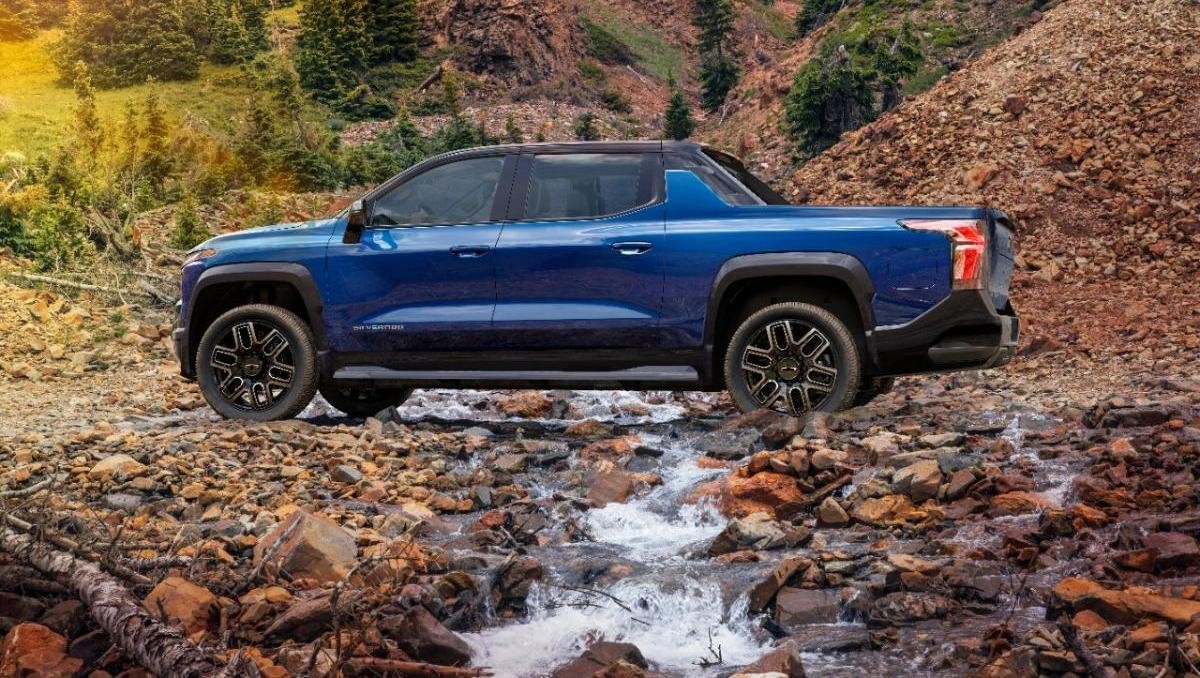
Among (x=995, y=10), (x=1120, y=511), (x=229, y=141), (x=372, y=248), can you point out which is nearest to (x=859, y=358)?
(x=1120, y=511)

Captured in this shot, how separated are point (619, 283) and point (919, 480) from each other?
2277 millimetres

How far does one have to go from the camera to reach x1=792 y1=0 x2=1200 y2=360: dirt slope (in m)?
13.5

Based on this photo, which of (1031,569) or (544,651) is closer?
(544,651)

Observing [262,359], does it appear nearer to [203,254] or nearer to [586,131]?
[203,254]

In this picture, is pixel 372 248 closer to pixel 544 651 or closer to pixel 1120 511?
pixel 544 651

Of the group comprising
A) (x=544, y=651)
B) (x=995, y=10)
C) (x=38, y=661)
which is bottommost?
(x=544, y=651)

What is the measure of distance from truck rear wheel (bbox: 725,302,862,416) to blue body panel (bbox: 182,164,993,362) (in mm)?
297

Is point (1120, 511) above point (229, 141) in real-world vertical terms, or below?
below

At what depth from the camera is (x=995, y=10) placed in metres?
34.8

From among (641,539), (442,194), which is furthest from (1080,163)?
(641,539)

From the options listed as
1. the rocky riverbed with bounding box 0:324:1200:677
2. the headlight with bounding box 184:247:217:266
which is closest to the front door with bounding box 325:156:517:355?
the rocky riverbed with bounding box 0:324:1200:677

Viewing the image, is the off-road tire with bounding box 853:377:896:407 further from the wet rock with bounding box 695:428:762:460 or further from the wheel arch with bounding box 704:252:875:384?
the wet rock with bounding box 695:428:762:460

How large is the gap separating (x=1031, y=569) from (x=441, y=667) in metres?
2.67

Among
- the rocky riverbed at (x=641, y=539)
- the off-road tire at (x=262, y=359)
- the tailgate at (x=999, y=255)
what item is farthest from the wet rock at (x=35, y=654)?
the tailgate at (x=999, y=255)
